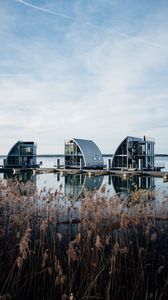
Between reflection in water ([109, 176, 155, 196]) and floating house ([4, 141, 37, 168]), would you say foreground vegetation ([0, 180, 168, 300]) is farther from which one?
floating house ([4, 141, 37, 168])

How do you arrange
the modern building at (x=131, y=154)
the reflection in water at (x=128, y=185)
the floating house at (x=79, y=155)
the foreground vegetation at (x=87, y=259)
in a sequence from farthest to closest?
the floating house at (x=79, y=155) → the modern building at (x=131, y=154) → the reflection in water at (x=128, y=185) → the foreground vegetation at (x=87, y=259)

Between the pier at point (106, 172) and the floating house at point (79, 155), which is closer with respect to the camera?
the pier at point (106, 172)

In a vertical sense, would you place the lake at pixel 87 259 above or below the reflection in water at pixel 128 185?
above

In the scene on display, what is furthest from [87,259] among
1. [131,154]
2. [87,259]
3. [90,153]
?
[90,153]

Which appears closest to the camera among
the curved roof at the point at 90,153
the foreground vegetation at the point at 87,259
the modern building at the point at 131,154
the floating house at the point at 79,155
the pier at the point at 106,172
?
the foreground vegetation at the point at 87,259

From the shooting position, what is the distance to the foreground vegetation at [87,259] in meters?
3.80

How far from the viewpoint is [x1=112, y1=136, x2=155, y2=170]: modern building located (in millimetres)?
43188

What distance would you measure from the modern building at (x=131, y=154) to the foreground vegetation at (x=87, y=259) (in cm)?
3686

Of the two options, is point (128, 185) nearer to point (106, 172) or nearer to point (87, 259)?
point (106, 172)

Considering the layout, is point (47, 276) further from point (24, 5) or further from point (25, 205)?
point (24, 5)

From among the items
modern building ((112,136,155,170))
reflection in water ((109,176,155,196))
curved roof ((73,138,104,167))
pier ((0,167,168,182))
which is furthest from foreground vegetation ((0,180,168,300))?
curved roof ((73,138,104,167))

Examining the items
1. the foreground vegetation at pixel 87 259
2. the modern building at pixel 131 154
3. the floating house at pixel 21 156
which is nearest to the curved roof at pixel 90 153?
the modern building at pixel 131 154

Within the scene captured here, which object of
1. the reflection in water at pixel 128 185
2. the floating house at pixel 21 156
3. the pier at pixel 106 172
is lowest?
the reflection in water at pixel 128 185

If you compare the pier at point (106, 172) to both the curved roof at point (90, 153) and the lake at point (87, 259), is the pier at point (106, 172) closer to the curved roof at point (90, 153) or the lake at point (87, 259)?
the curved roof at point (90, 153)
